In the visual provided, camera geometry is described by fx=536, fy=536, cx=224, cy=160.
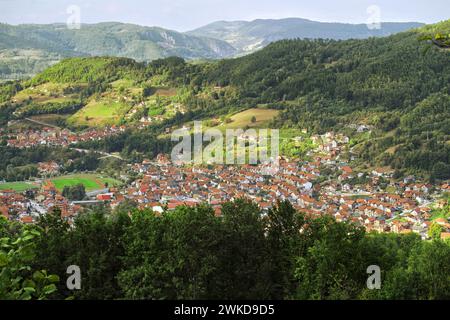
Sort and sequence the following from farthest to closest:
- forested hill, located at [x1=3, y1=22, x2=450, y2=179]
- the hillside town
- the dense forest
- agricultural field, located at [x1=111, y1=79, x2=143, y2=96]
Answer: agricultural field, located at [x1=111, y1=79, x2=143, y2=96] → forested hill, located at [x1=3, y1=22, x2=450, y2=179] → the hillside town → the dense forest

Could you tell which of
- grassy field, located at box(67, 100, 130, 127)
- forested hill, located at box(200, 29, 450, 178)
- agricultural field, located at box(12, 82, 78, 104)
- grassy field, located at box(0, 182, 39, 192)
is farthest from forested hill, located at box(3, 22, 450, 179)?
grassy field, located at box(0, 182, 39, 192)

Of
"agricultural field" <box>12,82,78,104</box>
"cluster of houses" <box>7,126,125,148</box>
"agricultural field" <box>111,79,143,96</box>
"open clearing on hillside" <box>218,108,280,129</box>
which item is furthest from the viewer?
"agricultural field" <box>111,79,143,96</box>

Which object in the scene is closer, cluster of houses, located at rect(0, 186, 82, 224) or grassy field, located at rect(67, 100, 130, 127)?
cluster of houses, located at rect(0, 186, 82, 224)

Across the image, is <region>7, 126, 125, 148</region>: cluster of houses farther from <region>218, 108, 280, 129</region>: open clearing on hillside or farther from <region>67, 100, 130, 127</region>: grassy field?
<region>218, 108, 280, 129</region>: open clearing on hillside

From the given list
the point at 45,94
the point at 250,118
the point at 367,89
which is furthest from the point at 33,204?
the point at 45,94

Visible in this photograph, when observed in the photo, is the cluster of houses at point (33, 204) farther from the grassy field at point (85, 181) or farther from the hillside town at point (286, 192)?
the grassy field at point (85, 181)

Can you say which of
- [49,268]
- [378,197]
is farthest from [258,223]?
[378,197]
